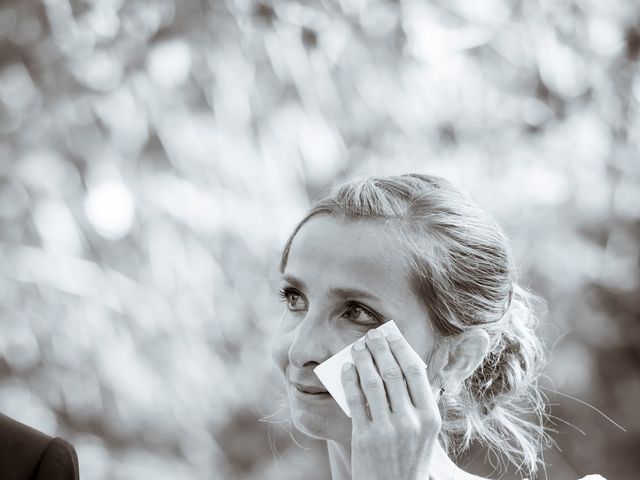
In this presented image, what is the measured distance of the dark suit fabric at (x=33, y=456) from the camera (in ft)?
2.21

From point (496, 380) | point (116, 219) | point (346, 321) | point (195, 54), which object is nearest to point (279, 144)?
point (195, 54)

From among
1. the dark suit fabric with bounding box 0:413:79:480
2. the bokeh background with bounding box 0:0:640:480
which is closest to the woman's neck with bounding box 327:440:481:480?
the dark suit fabric with bounding box 0:413:79:480

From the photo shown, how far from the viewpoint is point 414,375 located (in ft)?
3.12

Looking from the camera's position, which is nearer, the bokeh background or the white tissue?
the white tissue

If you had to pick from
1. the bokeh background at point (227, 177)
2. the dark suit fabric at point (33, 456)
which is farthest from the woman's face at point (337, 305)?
the bokeh background at point (227, 177)

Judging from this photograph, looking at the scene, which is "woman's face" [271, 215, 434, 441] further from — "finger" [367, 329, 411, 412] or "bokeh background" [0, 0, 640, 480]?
"bokeh background" [0, 0, 640, 480]

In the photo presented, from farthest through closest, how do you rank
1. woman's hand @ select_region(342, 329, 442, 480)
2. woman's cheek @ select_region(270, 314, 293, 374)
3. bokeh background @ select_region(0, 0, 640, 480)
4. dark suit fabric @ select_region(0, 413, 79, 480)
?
bokeh background @ select_region(0, 0, 640, 480)
woman's cheek @ select_region(270, 314, 293, 374)
woman's hand @ select_region(342, 329, 442, 480)
dark suit fabric @ select_region(0, 413, 79, 480)

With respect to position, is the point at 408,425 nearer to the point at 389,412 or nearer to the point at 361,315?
the point at 389,412

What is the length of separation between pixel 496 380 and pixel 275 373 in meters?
1.04

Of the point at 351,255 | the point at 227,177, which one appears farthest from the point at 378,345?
the point at 227,177

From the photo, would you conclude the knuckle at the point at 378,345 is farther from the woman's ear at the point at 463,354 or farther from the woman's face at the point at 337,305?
the woman's ear at the point at 463,354

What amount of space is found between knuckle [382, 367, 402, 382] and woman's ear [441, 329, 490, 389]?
Result: 17cm

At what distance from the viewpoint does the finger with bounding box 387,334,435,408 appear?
0.95m

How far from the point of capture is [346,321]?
102 centimetres
